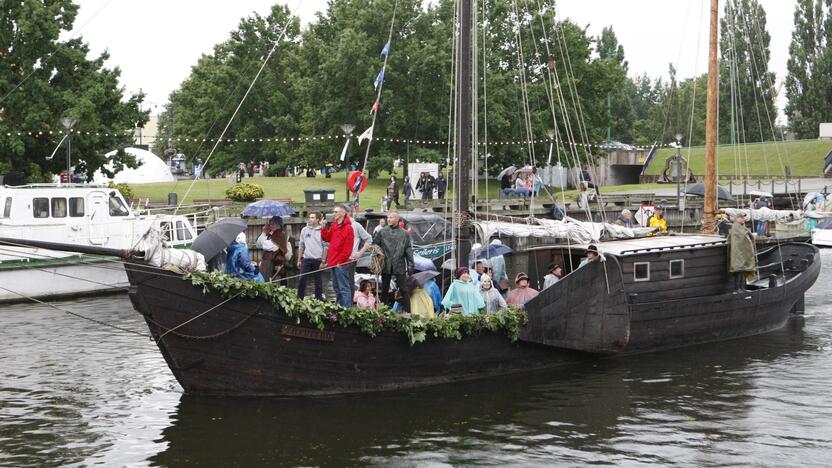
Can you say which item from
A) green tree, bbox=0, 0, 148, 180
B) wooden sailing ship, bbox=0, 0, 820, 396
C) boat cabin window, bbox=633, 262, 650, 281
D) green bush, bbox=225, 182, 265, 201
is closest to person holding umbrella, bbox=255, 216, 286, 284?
wooden sailing ship, bbox=0, 0, 820, 396

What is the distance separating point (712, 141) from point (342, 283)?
11654mm

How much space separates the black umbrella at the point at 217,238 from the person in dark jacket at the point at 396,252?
246 centimetres

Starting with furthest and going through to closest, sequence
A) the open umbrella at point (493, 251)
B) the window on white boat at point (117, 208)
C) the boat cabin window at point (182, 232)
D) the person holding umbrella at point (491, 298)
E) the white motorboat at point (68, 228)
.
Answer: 1. the boat cabin window at point (182, 232)
2. the window on white boat at point (117, 208)
3. the white motorboat at point (68, 228)
4. the open umbrella at point (493, 251)
5. the person holding umbrella at point (491, 298)

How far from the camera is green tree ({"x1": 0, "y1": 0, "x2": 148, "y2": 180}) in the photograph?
41594 millimetres

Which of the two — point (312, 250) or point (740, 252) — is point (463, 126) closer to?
point (312, 250)

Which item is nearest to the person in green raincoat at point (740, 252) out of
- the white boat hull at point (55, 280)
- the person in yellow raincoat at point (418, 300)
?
the person in yellow raincoat at point (418, 300)

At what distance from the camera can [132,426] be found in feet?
50.3

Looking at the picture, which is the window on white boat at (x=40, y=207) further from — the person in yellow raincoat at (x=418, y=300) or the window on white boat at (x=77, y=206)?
the person in yellow raincoat at (x=418, y=300)

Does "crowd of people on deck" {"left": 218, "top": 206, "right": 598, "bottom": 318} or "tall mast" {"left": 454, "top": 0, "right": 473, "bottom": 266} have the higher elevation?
"tall mast" {"left": 454, "top": 0, "right": 473, "bottom": 266}

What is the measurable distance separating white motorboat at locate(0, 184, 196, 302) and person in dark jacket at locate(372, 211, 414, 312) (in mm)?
14073

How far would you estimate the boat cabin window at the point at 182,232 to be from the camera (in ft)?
106

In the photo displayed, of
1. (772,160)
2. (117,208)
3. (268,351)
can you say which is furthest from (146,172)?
(268,351)

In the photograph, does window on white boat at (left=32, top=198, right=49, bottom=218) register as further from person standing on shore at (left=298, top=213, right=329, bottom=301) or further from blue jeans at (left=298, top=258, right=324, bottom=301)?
blue jeans at (left=298, top=258, right=324, bottom=301)

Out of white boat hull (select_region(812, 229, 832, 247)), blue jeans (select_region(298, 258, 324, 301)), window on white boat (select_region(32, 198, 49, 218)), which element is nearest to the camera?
blue jeans (select_region(298, 258, 324, 301))
